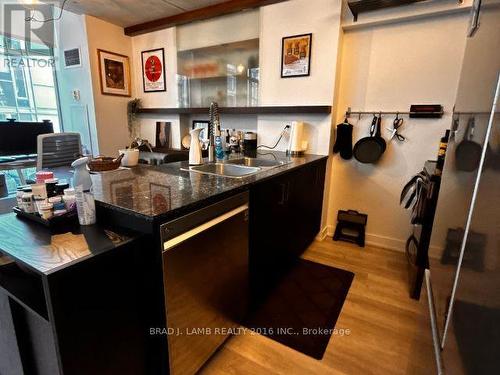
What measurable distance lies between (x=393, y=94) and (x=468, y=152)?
1767 mm

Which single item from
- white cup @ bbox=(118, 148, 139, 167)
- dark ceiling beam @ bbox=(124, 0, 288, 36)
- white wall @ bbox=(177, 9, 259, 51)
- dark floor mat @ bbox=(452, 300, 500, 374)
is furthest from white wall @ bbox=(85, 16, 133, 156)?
dark floor mat @ bbox=(452, 300, 500, 374)

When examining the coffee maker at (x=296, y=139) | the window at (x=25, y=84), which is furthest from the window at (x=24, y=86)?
the coffee maker at (x=296, y=139)

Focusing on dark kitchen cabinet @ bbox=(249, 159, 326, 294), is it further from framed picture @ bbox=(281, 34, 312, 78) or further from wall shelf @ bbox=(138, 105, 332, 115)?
framed picture @ bbox=(281, 34, 312, 78)

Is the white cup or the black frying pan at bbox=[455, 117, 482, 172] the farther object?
the white cup

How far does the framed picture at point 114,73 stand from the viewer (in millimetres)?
3186

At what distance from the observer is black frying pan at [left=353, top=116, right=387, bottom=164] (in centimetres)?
242

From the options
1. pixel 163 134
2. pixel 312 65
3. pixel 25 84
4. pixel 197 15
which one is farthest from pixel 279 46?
pixel 25 84

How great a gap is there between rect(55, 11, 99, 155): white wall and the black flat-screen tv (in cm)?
37

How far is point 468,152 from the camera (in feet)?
2.76

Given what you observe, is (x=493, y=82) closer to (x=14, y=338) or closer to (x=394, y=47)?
(x=14, y=338)

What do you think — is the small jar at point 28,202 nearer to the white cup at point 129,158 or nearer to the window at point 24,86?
the white cup at point 129,158

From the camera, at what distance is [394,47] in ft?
7.50

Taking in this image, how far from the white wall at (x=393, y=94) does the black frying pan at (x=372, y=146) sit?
0.07m

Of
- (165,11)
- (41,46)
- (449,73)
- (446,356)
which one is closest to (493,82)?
(446,356)
